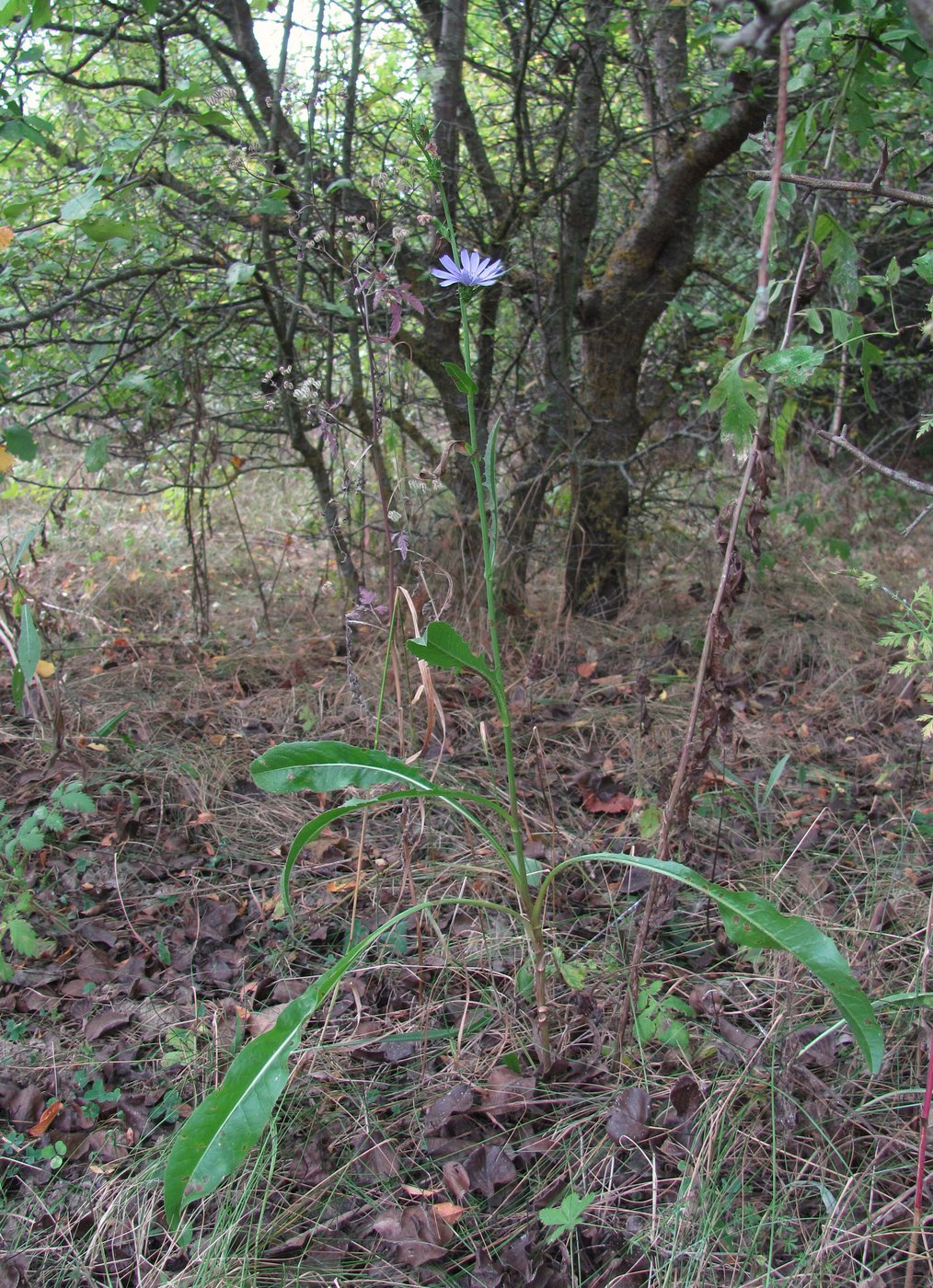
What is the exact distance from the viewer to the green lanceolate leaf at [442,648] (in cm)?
143

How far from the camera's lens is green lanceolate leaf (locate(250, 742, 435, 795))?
156cm

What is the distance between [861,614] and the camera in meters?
3.82

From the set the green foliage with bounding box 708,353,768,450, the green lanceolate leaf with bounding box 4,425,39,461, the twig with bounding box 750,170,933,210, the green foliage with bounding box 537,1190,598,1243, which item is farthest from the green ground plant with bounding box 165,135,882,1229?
the green lanceolate leaf with bounding box 4,425,39,461

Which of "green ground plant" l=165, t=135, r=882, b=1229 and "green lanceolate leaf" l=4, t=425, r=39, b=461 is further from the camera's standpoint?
"green lanceolate leaf" l=4, t=425, r=39, b=461

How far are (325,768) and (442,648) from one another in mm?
312

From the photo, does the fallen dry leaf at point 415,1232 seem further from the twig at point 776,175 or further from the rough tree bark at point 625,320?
the rough tree bark at point 625,320

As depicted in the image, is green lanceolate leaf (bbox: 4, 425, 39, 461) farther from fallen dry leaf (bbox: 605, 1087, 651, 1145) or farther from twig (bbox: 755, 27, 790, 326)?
fallen dry leaf (bbox: 605, 1087, 651, 1145)

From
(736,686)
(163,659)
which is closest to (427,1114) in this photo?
(736,686)

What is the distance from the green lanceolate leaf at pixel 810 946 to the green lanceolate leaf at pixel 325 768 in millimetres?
515

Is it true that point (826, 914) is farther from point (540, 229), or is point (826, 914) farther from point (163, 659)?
point (540, 229)

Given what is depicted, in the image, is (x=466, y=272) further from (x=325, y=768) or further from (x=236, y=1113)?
(x=236, y=1113)

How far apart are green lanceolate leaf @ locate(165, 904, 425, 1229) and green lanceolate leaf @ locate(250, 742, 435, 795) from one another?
0.27 m

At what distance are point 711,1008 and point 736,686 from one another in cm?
65

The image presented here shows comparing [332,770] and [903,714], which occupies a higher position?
[332,770]
